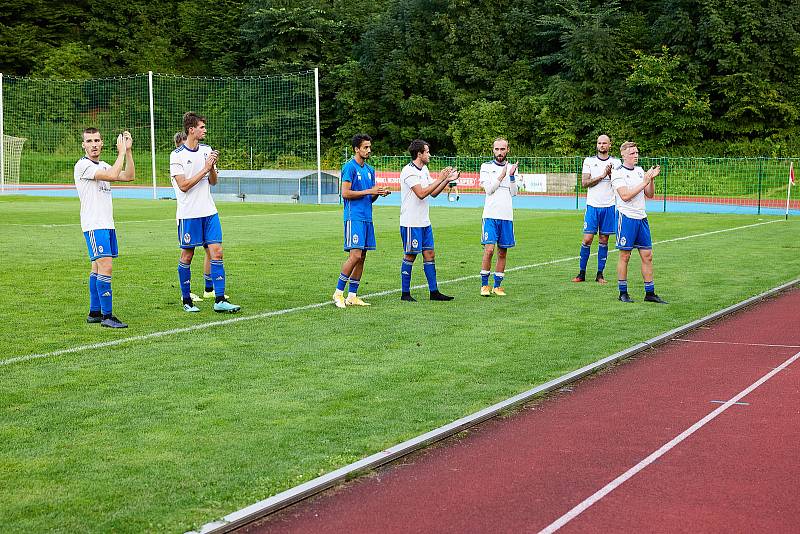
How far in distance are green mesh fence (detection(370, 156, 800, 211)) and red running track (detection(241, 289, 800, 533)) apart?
3092cm

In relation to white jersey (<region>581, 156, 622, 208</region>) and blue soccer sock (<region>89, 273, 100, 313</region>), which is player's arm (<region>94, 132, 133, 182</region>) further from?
white jersey (<region>581, 156, 622, 208</region>)

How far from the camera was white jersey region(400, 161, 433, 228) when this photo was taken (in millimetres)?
12000

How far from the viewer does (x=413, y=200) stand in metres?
12.2

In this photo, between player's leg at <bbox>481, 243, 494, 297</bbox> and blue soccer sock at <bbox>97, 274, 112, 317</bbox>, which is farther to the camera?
player's leg at <bbox>481, 243, 494, 297</bbox>

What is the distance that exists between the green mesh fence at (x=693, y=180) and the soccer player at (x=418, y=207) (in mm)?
26898

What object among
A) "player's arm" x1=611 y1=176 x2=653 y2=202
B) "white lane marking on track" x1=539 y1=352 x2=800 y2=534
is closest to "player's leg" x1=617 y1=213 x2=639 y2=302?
"player's arm" x1=611 y1=176 x2=653 y2=202

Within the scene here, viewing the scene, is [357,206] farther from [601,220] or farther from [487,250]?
[601,220]

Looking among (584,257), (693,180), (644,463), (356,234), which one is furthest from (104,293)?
(693,180)

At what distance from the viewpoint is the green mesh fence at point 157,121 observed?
47.4 m

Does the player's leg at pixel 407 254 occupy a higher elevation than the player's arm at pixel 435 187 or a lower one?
lower

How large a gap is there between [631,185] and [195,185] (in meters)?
5.08

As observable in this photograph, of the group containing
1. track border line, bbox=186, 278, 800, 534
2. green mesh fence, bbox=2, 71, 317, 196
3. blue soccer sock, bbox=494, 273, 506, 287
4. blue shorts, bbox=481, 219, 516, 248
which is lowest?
track border line, bbox=186, 278, 800, 534

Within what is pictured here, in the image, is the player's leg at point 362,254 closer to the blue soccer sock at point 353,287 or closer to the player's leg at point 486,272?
the blue soccer sock at point 353,287

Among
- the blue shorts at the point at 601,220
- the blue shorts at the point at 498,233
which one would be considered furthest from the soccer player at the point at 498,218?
the blue shorts at the point at 601,220
